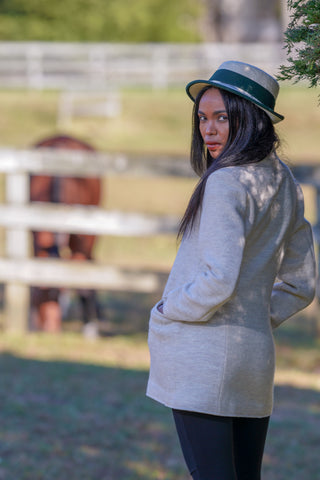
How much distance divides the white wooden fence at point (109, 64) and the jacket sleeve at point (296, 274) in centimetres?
2146

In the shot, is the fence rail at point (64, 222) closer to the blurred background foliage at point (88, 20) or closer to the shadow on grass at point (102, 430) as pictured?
the shadow on grass at point (102, 430)

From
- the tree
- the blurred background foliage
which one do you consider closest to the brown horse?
the tree

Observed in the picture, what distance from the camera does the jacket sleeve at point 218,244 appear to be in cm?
187

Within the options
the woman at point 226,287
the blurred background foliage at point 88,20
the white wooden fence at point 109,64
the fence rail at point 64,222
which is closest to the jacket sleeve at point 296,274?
the woman at point 226,287

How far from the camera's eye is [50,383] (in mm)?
4652

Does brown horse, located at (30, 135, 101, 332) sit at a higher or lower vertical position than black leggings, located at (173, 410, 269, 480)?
lower

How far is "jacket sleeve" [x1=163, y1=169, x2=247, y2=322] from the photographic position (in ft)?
6.13

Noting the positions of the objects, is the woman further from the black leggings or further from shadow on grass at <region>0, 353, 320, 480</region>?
shadow on grass at <region>0, 353, 320, 480</region>

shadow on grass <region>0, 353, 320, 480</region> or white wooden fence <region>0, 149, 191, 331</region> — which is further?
white wooden fence <region>0, 149, 191, 331</region>

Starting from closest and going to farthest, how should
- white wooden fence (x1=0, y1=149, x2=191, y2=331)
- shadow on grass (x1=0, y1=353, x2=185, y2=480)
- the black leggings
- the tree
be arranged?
the tree → the black leggings → shadow on grass (x1=0, y1=353, x2=185, y2=480) → white wooden fence (x1=0, y1=149, x2=191, y2=331)

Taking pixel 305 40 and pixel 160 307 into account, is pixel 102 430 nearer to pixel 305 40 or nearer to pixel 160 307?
pixel 160 307

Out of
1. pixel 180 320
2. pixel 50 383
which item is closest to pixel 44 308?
pixel 50 383

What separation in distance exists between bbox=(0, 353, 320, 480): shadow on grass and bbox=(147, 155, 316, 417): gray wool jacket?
1.45 metres

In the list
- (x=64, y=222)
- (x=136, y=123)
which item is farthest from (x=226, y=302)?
(x=136, y=123)
